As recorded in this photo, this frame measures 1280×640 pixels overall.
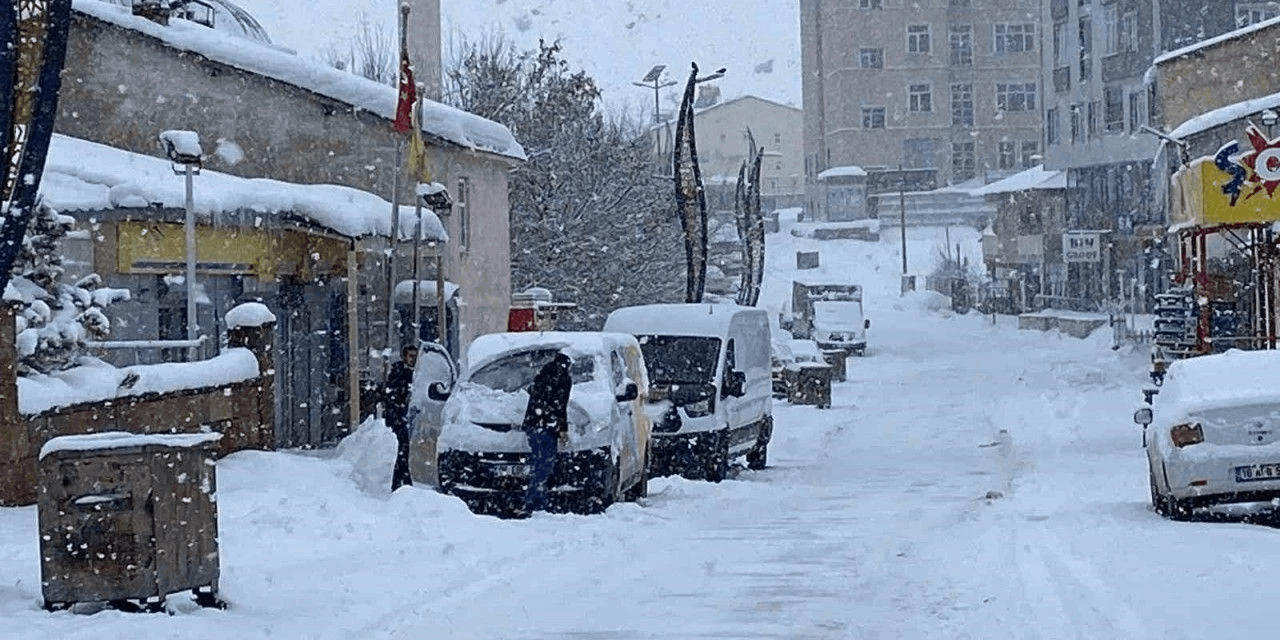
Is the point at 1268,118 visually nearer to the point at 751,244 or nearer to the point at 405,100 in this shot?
the point at 751,244

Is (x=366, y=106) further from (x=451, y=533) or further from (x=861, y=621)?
(x=861, y=621)

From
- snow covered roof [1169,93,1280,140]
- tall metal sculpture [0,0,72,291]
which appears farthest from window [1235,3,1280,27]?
tall metal sculpture [0,0,72,291]

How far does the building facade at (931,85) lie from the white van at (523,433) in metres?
95.0

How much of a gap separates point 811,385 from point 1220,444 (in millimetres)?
23679

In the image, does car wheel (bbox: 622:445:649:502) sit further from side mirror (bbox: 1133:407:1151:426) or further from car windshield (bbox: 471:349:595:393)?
side mirror (bbox: 1133:407:1151:426)

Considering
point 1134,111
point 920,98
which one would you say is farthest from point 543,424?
point 920,98

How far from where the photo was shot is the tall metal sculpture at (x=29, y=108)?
1129 cm

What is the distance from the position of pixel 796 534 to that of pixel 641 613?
186 inches

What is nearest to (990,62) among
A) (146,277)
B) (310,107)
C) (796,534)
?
(310,107)

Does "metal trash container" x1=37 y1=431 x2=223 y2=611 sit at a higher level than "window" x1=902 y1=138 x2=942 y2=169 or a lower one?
lower

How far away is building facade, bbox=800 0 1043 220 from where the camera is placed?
112 meters

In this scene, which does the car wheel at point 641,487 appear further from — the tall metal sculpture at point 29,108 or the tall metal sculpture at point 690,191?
the tall metal sculpture at point 690,191

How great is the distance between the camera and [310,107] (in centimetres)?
3177

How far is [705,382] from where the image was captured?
22.8 m
